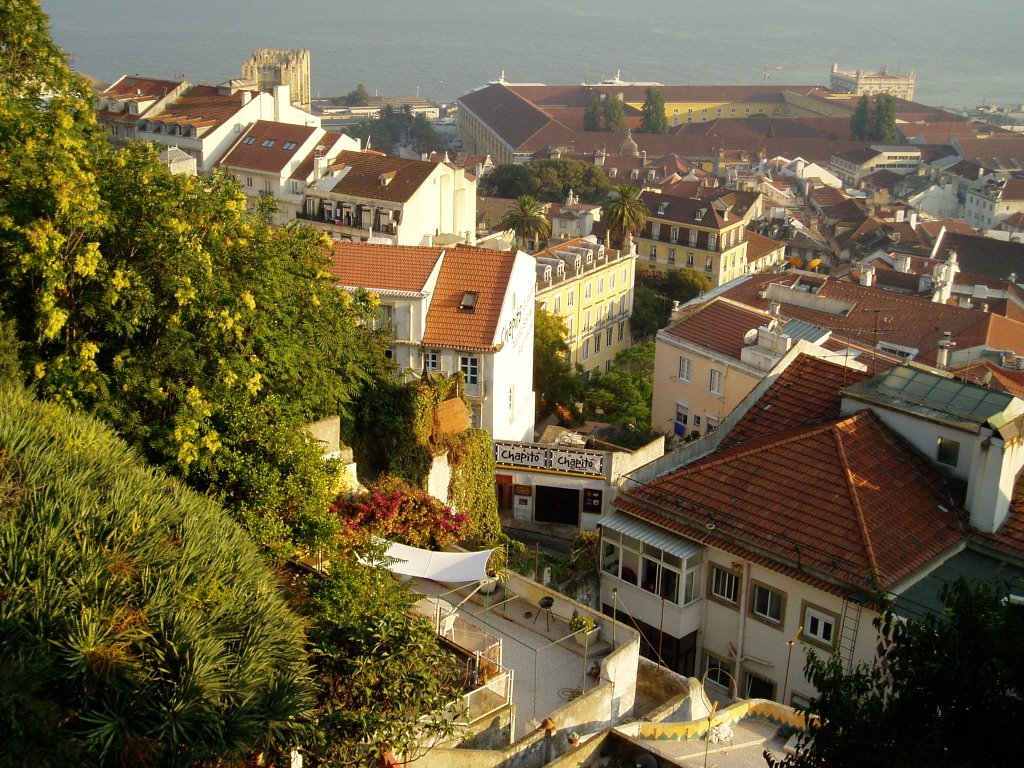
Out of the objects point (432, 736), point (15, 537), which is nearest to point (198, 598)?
point (15, 537)

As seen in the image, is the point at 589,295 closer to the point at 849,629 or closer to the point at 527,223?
the point at 527,223

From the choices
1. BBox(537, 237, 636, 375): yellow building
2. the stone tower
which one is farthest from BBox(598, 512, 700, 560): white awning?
the stone tower

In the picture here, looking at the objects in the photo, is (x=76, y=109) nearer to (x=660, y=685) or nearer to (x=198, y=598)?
(x=198, y=598)

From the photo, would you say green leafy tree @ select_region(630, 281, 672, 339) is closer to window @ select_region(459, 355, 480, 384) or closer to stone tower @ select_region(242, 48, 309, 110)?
window @ select_region(459, 355, 480, 384)

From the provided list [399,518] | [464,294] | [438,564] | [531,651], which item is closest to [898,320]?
[464,294]

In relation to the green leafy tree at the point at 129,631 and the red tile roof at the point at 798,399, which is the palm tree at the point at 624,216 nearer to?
the red tile roof at the point at 798,399
